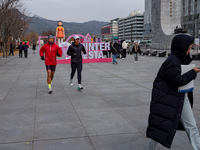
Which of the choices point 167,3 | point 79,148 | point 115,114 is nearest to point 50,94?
point 115,114

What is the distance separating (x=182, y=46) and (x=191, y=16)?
86309mm

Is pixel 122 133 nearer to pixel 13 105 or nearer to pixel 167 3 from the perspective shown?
pixel 13 105

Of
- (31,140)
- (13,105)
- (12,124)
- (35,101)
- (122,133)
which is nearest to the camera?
(31,140)

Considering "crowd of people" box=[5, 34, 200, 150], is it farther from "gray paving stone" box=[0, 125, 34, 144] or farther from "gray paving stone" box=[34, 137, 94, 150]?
"gray paving stone" box=[0, 125, 34, 144]

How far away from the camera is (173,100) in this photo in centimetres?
308

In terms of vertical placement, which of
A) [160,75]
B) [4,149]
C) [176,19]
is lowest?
[4,149]

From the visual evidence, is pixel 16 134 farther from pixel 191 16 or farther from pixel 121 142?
pixel 191 16

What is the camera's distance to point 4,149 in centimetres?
381

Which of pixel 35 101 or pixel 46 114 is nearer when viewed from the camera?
pixel 46 114

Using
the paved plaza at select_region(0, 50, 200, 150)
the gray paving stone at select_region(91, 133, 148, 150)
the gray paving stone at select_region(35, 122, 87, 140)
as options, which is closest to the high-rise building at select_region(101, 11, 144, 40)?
the paved plaza at select_region(0, 50, 200, 150)

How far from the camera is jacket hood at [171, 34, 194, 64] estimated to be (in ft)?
9.99

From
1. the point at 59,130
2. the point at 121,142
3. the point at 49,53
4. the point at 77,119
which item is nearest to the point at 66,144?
the point at 59,130

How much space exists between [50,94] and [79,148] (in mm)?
Answer: 4470

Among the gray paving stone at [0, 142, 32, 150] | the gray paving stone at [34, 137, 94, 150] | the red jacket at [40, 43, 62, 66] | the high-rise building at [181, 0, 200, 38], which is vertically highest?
the high-rise building at [181, 0, 200, 38]
